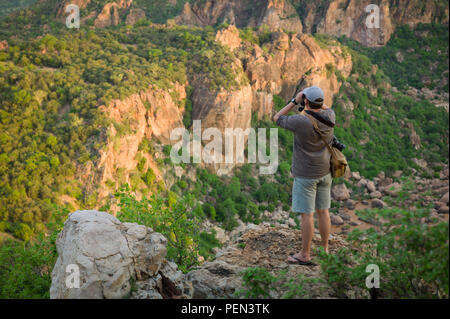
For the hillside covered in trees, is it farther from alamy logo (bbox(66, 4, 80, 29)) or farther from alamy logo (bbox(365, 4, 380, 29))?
alamy logo (bbox(365, 4, 380, 29))

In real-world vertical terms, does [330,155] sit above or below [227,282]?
above

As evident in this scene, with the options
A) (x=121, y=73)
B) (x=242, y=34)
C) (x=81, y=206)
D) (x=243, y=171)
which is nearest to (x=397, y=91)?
(x=242, y=34)

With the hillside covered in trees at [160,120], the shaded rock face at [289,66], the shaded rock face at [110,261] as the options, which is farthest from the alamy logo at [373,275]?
the shaded rock face at [289,66]

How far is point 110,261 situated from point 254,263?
7.72 ft

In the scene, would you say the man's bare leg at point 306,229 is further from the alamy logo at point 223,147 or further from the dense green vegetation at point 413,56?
the dense green vegetation at point 413,56

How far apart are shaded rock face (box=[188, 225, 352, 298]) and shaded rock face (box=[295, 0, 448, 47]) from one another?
201ft

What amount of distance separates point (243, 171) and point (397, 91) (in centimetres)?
2943

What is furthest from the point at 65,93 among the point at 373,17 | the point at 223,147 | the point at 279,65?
the point at 373,17

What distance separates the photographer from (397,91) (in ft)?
156

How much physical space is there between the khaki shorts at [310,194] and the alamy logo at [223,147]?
19.9 meters

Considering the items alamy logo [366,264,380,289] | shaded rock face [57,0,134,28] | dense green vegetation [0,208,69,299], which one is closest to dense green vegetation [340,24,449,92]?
shaded rock face [57,0,134,28]

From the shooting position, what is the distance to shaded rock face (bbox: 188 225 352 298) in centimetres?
519
